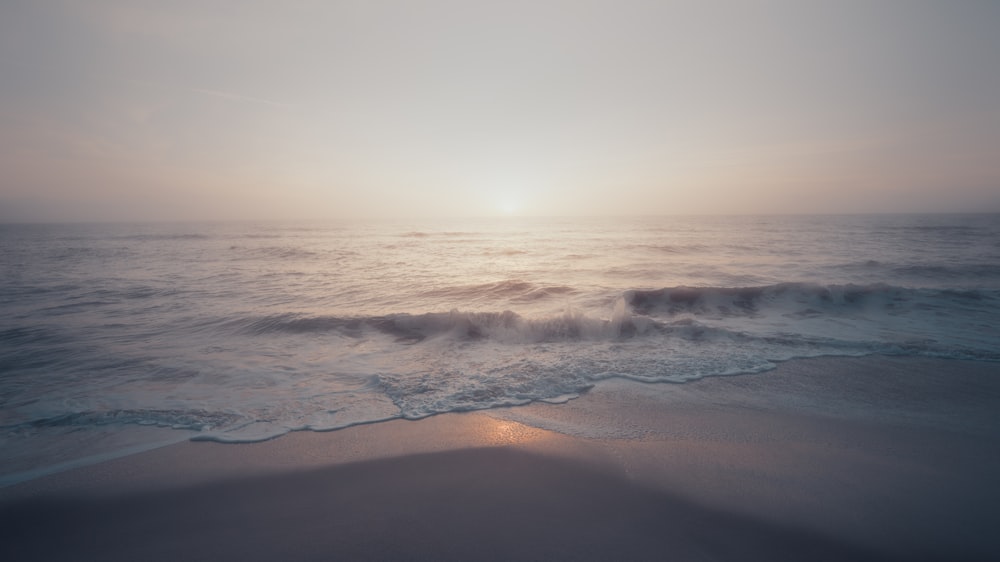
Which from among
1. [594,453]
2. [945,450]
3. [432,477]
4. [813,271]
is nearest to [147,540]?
[432,477]

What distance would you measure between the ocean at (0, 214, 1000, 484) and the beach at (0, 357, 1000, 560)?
0.73 meters

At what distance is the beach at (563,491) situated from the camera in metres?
2.93

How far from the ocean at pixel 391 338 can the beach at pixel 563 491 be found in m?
0.73

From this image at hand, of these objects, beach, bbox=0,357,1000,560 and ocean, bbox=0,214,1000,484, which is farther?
ocean, bbox=0,214,1000,484

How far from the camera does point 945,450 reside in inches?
162

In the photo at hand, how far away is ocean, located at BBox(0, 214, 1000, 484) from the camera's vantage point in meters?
5.23

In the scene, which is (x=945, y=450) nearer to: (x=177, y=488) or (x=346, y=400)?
(x=346, y=400)

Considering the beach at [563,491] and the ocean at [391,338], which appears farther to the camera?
the ocean at [391,338]

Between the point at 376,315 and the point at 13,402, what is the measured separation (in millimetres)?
6212

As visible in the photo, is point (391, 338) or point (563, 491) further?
point (391, 338)

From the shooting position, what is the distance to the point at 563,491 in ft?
11.4

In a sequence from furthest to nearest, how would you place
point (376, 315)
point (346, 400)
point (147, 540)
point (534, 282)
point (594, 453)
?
point (534, 282)
point (376, 315)
point (346, 400)
point (594, 453)
point (147, 540)

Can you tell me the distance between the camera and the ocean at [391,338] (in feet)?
17.2

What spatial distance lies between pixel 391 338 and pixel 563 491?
633 cm
